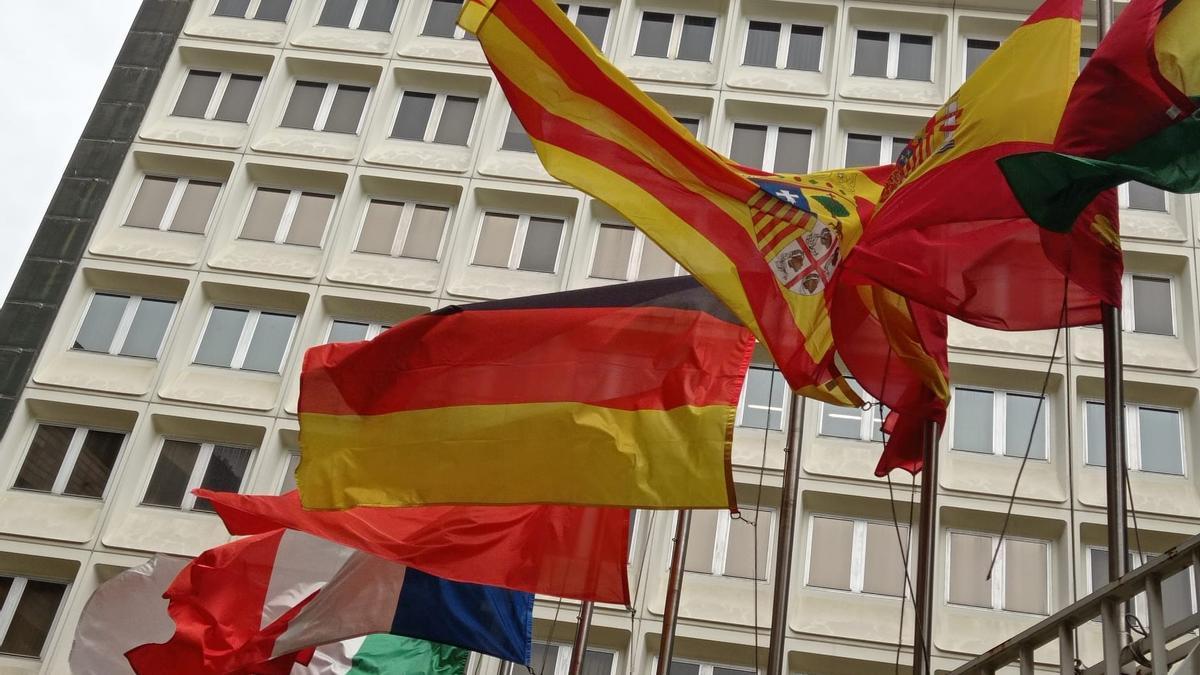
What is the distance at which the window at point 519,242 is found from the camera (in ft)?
84.6

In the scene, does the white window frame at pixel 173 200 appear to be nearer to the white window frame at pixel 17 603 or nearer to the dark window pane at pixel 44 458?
the dark window pane at pixel 44 458

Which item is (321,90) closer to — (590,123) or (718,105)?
(718,105)

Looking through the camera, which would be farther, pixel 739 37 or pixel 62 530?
pixel 739 37

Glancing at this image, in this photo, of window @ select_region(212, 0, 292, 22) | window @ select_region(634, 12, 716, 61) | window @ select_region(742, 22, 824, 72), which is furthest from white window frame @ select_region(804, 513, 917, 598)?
window @ select_region(212, 0, 292, 22)

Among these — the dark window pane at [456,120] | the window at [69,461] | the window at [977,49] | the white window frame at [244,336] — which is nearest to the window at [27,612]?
the window at [69,461]

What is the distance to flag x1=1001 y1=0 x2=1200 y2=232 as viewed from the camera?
840 cm

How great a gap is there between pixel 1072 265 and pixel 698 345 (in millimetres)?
3191

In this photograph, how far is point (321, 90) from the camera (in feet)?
93.5

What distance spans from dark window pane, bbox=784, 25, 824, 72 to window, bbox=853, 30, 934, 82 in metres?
0.81

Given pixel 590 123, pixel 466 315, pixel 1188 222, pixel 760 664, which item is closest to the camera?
pixel 590 123

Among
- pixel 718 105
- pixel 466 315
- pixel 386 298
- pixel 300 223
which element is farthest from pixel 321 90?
pixel 466 315

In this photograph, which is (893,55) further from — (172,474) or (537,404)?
(537,404)

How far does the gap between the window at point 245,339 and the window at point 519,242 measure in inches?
160

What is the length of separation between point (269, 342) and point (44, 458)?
4.61 m
